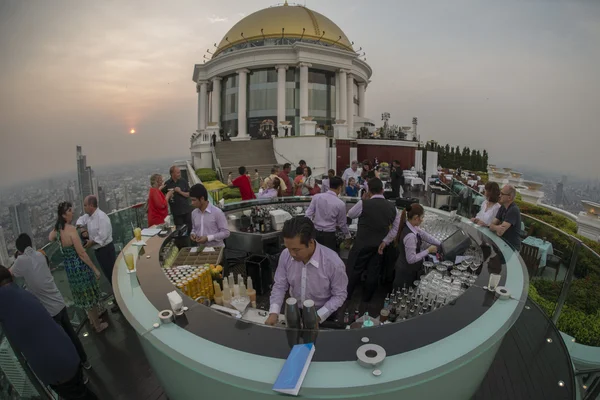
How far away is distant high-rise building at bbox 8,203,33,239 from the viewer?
179 inches

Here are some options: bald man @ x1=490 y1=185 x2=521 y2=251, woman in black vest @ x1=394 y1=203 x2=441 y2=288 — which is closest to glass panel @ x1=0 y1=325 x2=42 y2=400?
woman in black vest @ x1=394 y1=203 x2=441 y2=288

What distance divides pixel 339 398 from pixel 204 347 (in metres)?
0.88

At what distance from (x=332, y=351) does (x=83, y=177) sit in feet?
29.3

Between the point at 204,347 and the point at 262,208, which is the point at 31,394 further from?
the point at 262,208

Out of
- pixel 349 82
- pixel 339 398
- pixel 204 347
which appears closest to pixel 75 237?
pixel 204 347

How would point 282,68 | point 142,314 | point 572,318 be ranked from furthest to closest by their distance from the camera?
1. point 282,68
2. point 572,318
3. point 142,314

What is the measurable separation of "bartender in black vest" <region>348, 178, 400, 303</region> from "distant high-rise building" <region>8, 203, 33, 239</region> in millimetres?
5167

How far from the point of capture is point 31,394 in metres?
2.50

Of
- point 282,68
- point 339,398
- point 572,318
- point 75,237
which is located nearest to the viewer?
point 339,398

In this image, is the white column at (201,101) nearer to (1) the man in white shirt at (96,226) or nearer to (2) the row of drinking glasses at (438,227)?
(1) the man in white shirt at (96,226)

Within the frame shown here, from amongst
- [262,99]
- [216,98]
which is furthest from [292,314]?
[216,98]

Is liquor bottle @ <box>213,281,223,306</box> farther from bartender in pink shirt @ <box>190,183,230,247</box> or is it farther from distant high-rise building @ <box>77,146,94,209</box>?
distant high-rise building @ <box>77,146,94,209</box>

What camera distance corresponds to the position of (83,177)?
7.82m

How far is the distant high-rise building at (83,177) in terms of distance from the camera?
23.2 ft
